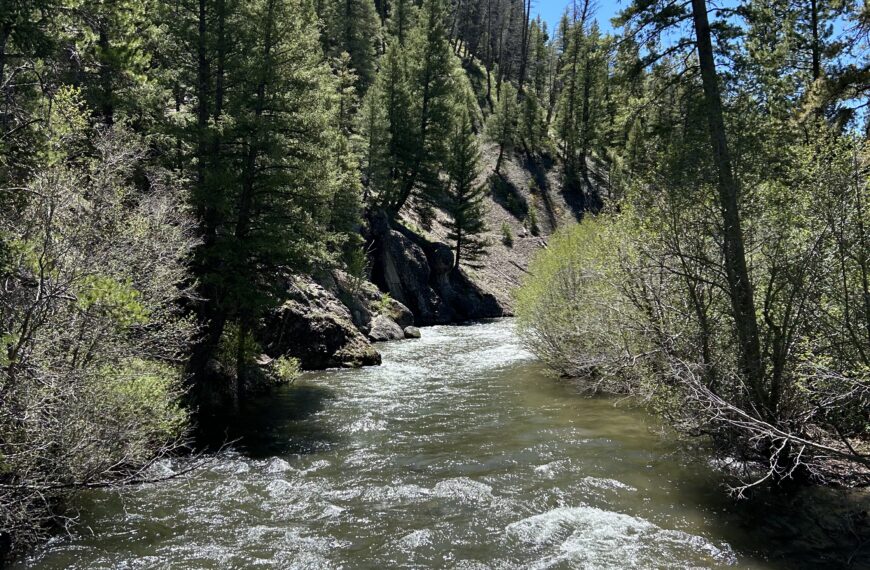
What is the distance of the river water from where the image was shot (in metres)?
7.89

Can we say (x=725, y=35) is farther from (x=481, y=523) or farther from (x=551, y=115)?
(x=551, y=115)

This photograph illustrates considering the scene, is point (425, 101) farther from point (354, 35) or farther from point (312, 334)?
point (312, 334)

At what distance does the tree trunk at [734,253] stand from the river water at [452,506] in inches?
86.8

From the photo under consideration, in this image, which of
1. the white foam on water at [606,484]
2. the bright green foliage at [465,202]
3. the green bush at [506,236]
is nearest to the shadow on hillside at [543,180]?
the green bush at [506,236]

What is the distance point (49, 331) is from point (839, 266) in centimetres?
1116

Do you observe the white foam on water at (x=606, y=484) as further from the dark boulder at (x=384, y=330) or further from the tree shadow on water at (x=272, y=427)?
the dark boulder at (x=384, y=330)

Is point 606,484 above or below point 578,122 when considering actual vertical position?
below

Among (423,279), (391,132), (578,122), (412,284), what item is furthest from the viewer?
(578,122)

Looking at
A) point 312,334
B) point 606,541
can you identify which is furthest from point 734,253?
point 312,334

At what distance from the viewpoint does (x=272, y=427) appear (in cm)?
1450

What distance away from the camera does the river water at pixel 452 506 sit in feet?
25.9

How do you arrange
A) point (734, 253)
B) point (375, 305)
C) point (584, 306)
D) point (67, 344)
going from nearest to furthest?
point (67, 344)
point (734, 253)
point (584, 306)
point (375, 305)

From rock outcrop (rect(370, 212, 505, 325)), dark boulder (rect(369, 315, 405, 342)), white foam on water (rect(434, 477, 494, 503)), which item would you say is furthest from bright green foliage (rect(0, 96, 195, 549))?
rock outcrop (rect(370, 212, 505, 325))

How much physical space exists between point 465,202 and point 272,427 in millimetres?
34216
